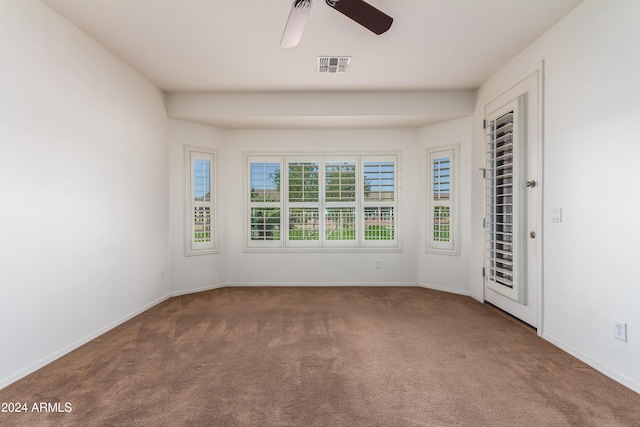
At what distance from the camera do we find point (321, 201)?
5.04 m

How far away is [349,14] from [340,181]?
306 centimetres

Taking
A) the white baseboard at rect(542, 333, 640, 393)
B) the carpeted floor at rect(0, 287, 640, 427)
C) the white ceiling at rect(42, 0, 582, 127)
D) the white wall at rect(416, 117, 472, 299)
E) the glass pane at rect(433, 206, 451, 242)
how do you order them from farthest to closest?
Answer: the glass pane at rect(433, 206, 451, 242), the white wall at rect(416, 117, 472, 299), the white ceiling at rect(42, 0, 582, 127), the white baseboard at rect(542, 333, 640, 393), the carpeted floor at rect(0, 287, 640, 427)

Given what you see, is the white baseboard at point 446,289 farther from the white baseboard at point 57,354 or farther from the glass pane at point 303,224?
the white baseboard at point 57,354

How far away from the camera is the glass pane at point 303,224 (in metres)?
5.03

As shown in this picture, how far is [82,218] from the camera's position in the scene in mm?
2820

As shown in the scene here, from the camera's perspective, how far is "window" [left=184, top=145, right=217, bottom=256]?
4559 millimetres

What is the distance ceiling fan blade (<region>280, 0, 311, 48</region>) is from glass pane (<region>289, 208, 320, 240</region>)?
294 centimetres

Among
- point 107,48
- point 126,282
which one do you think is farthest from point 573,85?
point 126,282

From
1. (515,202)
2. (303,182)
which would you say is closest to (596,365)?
(515,202)

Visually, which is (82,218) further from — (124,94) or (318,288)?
(318,288)

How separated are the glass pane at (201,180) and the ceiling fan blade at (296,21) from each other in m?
2.79

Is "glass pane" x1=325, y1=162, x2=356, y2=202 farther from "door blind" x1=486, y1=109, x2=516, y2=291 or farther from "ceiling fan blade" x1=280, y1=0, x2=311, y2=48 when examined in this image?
"ceiling fan blade" x1=280, y1=0, x2=311, y2=48

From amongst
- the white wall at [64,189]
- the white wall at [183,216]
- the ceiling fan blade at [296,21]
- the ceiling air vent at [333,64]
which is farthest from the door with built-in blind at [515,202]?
the white wall at [64,189]

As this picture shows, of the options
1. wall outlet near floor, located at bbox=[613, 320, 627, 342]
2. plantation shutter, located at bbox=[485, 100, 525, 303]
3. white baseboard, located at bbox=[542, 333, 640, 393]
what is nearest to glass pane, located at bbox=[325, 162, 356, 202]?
plantation shutter, located at bbox=[485, 100, 525, 303]
